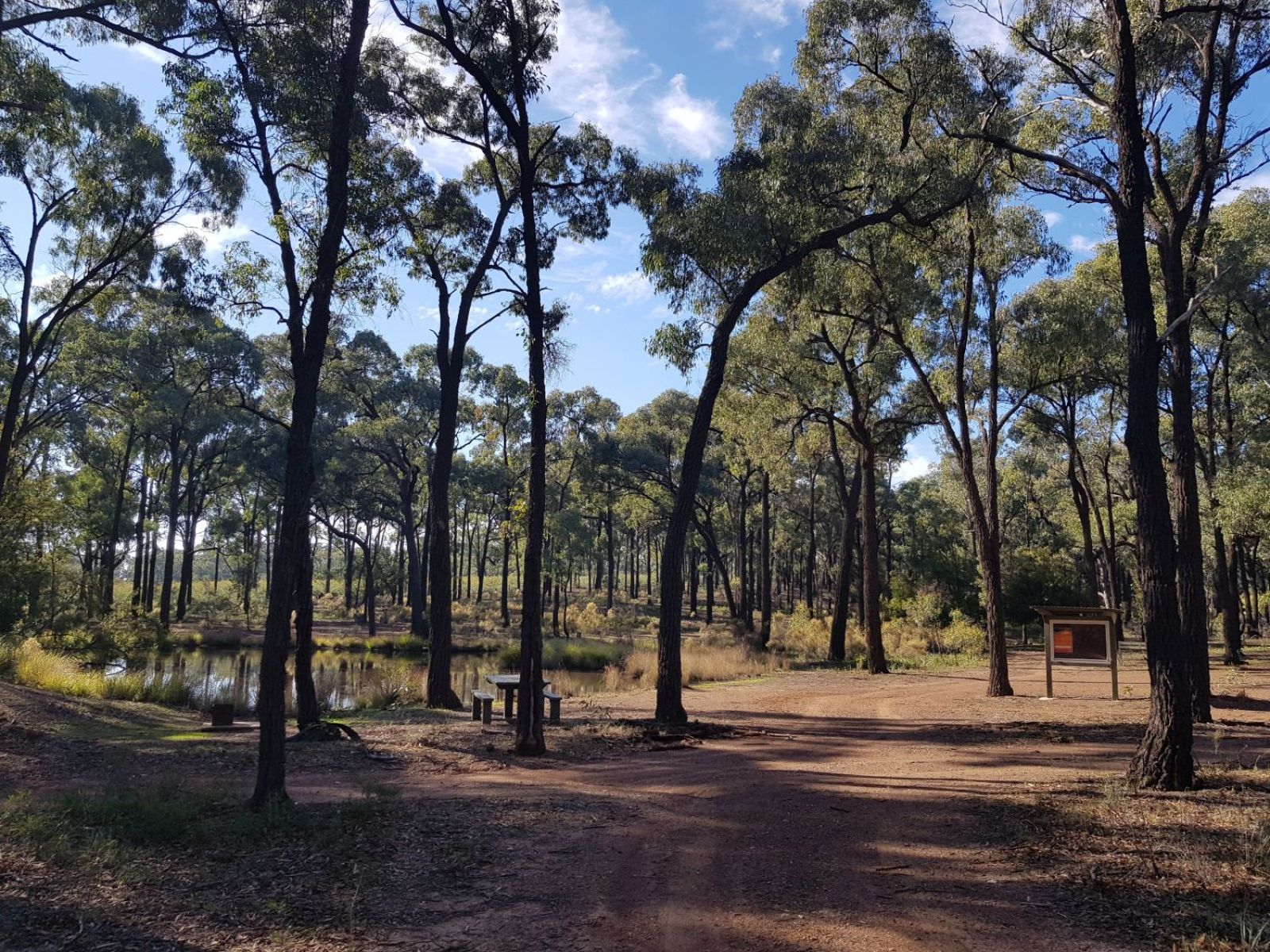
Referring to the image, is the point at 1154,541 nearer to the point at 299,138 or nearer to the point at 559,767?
the point at 559,767

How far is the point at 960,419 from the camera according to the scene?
15.8 metres

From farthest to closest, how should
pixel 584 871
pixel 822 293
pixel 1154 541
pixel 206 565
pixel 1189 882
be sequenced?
pixel 206 565
pixel 822 293
pixel 1154 541
pixel 584 871
pixel 1189 882

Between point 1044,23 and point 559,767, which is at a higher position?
point 1044,23

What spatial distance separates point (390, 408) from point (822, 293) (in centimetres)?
2566

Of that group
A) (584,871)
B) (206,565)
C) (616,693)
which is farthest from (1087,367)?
(206,565)

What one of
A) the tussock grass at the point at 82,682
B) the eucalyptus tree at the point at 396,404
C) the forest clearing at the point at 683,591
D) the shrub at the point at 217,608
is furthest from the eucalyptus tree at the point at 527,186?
the shrub at the point at 217,608

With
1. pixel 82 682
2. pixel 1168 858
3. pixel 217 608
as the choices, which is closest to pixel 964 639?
pixel 1168 858

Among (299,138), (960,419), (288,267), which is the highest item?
(299,138)

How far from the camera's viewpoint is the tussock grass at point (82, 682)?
1584cm

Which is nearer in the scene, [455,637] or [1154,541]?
[1154,541]

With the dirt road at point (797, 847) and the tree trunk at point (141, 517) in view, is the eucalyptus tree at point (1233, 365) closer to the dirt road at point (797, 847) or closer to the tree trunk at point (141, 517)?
the dirt road at point (797, 847)

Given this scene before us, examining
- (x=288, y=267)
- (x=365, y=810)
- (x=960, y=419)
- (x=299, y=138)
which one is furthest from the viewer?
(x=960, y=419)

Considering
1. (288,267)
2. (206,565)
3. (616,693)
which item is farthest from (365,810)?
(206,565)

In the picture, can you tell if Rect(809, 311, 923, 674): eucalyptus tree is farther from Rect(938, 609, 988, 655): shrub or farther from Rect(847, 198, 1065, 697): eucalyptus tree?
Rect(938, 609, 988, 655): shrub
